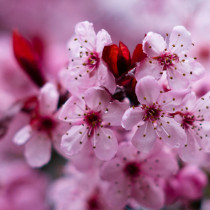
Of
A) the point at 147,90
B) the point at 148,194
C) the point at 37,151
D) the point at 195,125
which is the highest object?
the point at 147,90

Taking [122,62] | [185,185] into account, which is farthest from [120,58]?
[185,185]

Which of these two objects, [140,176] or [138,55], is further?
[140,176]

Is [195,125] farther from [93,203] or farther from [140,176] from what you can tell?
[93,203]

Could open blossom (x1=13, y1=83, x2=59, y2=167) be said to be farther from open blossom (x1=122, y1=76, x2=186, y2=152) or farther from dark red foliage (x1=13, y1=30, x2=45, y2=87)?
open blossom (x1=122, y1=76, x2=186, y2=152)

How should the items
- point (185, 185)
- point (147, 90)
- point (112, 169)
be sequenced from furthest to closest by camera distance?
1. point (185, 185)
2. point (112, 169)
3. point (147, 90)

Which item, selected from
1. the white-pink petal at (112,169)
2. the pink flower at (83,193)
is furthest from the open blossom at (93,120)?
the pink flower at (83,193)

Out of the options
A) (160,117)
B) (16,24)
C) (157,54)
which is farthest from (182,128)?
(16,24)
